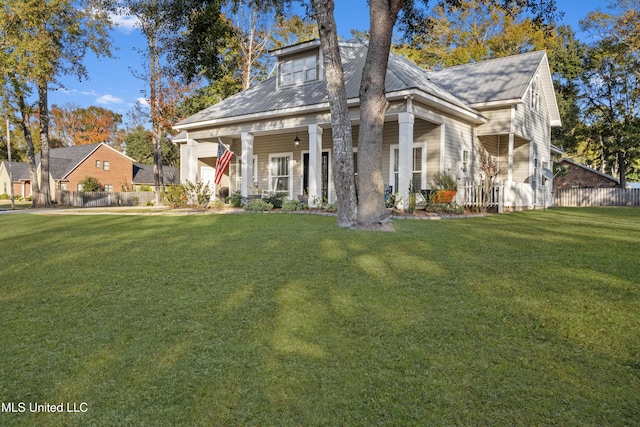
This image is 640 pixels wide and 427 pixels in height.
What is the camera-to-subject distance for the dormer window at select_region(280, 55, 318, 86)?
15.7 metres

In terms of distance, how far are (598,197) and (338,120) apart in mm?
24413

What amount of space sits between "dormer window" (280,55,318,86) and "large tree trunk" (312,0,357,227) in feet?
25.3

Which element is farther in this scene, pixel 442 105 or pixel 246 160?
pixel 246 160

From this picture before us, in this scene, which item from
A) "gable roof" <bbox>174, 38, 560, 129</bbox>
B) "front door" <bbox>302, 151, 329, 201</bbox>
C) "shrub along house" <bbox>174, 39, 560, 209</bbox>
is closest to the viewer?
"gable roof" <bbox>174, 38, 560, 129</bbox>

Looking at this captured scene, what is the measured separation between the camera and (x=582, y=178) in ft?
100.0

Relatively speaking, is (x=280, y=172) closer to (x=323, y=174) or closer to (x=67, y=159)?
(x=323, y=174)

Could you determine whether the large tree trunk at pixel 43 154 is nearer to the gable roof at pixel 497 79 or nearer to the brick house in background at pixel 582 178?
the gable roof at pixel 497 79

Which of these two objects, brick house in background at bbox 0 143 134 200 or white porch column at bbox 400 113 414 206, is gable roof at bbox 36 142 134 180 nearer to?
brick house in background at bbox 0 143 134 200

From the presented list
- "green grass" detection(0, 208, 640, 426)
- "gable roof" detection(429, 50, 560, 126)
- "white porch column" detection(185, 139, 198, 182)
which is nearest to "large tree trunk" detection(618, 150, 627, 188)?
"gable roof" detection(429, 50, 560, 126)

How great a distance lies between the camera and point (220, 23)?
9.66 m

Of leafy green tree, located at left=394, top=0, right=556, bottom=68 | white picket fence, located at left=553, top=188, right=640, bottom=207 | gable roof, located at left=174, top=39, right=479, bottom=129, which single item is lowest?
white picket fence, located at left=553, top=188, right=640, bottom=207

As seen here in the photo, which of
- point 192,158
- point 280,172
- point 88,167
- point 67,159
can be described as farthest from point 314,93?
point 67,159

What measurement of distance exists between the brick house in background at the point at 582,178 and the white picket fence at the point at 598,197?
4.85 m

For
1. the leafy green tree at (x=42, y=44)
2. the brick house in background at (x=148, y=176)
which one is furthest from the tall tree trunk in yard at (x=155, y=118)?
the brick house in background at (x=148, y=176)
